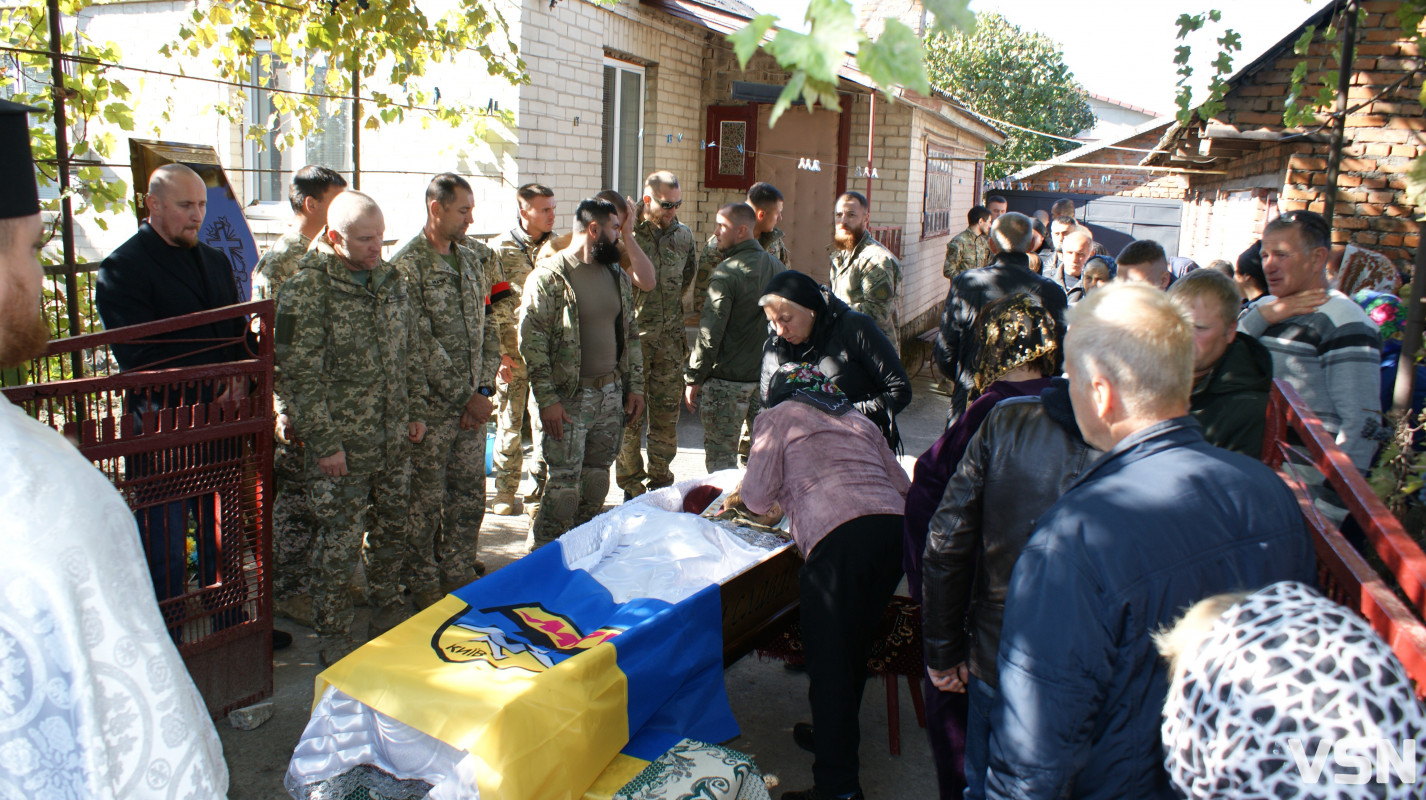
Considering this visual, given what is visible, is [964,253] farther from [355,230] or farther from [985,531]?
[985,531]

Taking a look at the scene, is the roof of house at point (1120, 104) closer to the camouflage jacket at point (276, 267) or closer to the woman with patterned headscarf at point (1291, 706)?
the camouflage jacket at point (276, 267)

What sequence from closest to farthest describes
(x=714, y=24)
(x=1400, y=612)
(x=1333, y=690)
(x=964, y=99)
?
(x=1333, y=690)
(x=1400, y=612)
(x=714, y=24)
(x=964, y=99)

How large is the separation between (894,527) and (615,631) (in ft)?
3.43

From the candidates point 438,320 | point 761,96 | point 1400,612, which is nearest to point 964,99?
point 761,96

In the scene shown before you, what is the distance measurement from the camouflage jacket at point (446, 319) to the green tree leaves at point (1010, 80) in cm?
3045

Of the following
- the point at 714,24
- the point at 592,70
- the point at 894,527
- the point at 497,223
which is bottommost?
the point at 894,527

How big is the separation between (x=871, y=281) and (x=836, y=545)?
3.68 m

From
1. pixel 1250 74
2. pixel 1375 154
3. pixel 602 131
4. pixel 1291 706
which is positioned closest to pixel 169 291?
pixel 1291 706

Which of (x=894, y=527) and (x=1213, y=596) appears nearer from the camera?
(x=1213, y=596)

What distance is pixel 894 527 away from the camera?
3188 mm

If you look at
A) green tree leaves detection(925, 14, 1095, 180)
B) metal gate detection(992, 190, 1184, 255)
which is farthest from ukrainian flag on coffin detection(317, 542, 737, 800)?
green tree leaves detection(925, 14, 1095, 180)

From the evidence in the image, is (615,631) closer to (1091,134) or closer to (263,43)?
(263,43)

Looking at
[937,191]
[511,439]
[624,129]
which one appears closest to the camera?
[511,439]

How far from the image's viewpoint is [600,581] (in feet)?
11.9
